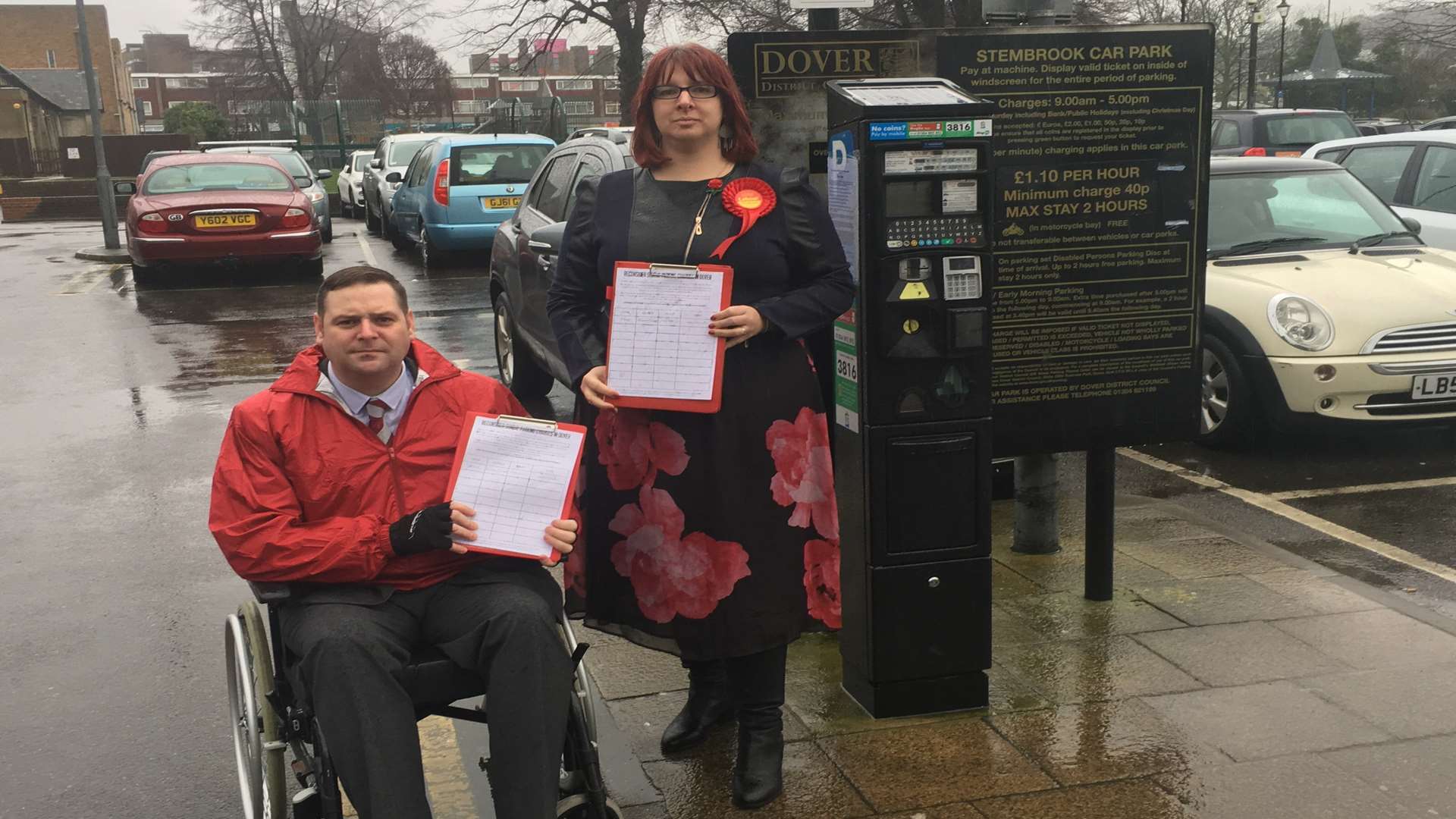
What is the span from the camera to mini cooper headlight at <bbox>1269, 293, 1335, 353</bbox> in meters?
6.78

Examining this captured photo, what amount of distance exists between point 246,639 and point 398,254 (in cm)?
1688

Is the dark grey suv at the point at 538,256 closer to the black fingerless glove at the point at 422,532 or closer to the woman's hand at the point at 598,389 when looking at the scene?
the woman's hand at the point at 598,389

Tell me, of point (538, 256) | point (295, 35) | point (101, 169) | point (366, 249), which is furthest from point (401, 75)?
point (538, 256)

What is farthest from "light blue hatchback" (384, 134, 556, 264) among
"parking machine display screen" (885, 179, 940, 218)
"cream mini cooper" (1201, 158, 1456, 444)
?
"parking machine display screen" (885, 179, 940, 218)

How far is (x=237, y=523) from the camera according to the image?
112 inches

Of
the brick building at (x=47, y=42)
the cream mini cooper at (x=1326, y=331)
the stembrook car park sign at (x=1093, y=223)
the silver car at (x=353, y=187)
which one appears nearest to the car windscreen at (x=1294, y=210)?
the cream mini cooper at (x=1326, y=331)

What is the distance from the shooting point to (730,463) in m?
3.29

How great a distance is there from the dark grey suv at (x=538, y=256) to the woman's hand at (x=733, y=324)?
3.96 metres

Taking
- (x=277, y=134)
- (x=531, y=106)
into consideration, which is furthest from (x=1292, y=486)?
(x=277, y=134)

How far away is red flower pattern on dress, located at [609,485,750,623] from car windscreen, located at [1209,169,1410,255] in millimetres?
5305

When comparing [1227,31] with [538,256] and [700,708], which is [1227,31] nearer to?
[538,256]

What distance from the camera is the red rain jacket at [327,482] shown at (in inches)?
113

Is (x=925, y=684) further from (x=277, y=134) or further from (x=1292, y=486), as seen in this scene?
(x=277, y=134)

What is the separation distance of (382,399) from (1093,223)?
2.42m
